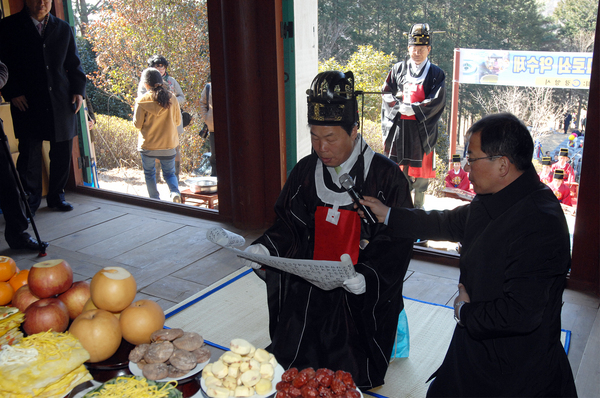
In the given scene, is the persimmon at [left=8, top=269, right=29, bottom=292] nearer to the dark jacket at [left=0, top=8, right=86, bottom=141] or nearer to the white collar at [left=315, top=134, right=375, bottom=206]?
the white collar at [left=315, top=134, right=375, bottom=206]

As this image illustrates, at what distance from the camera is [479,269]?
4.95 ft

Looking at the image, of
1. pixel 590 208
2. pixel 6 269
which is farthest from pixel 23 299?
pixel 590 208

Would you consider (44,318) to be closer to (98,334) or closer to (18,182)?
(98,334)

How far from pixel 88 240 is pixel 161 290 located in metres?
1.20

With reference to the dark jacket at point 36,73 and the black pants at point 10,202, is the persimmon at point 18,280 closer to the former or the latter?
the black pants at point 10,202

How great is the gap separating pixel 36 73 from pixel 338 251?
3435 mm

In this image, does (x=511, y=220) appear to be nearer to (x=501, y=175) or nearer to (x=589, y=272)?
(x=501, y=175)

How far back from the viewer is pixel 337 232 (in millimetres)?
2148

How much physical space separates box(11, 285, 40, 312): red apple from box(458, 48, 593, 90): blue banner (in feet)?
12.9

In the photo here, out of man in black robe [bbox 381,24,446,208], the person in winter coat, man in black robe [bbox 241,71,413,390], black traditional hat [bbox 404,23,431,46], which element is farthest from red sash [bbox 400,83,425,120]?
the person in winter coat

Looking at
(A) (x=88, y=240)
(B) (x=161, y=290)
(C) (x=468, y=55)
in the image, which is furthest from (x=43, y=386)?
(C) (x=468, y=55)

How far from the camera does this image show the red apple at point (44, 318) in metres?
1.45

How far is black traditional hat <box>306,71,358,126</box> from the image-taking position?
6.48 feet

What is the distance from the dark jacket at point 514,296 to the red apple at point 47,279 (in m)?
1.27
